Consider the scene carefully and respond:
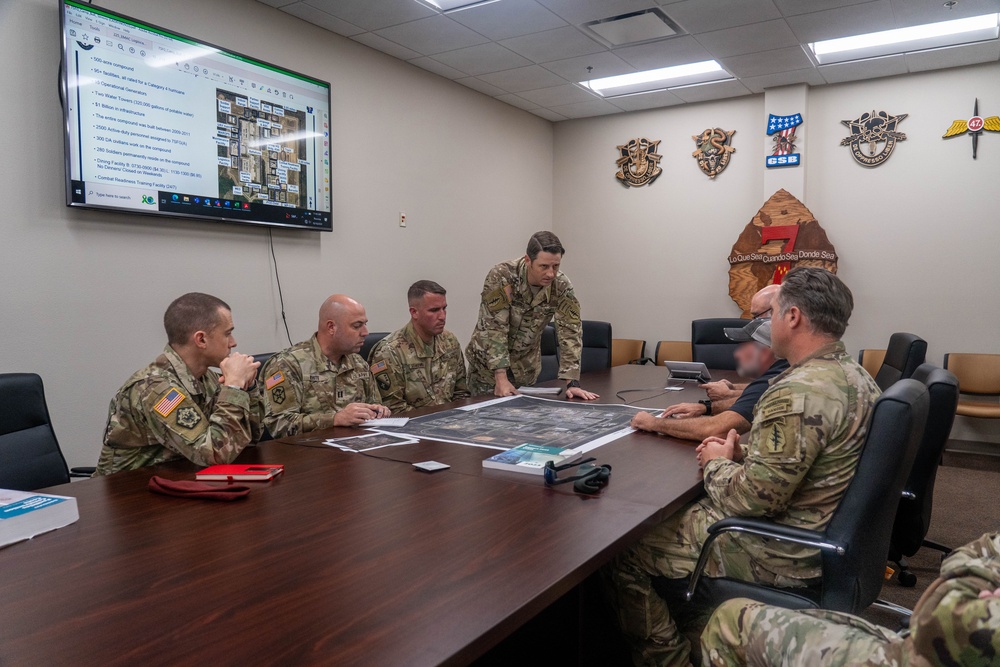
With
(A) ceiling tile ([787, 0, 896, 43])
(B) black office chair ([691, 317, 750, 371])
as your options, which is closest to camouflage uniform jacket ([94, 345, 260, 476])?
(B) black office chair ([691, 317, 750, 371])

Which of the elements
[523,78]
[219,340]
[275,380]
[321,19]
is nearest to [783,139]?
[523,78]

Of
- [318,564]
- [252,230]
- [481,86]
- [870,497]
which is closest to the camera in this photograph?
[318,564]

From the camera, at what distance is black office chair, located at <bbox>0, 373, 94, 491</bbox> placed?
7.22 feet

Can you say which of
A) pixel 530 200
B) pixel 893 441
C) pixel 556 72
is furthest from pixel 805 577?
pixel 530 200

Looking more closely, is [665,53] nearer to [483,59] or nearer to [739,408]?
[483,59]

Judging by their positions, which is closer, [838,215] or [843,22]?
[843,22]

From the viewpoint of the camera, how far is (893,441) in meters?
1.53

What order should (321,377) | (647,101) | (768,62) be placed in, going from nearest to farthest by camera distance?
(321,377), (768,62), (647,101)

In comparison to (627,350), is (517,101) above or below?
above

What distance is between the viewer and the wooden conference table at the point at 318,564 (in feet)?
3.16

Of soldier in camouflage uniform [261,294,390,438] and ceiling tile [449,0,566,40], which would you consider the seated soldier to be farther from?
ceiling tile [449,0,566,40]

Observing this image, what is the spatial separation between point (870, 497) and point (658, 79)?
4812 mm

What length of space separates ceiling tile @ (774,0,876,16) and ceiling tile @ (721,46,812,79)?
68cm

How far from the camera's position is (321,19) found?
430 cm
